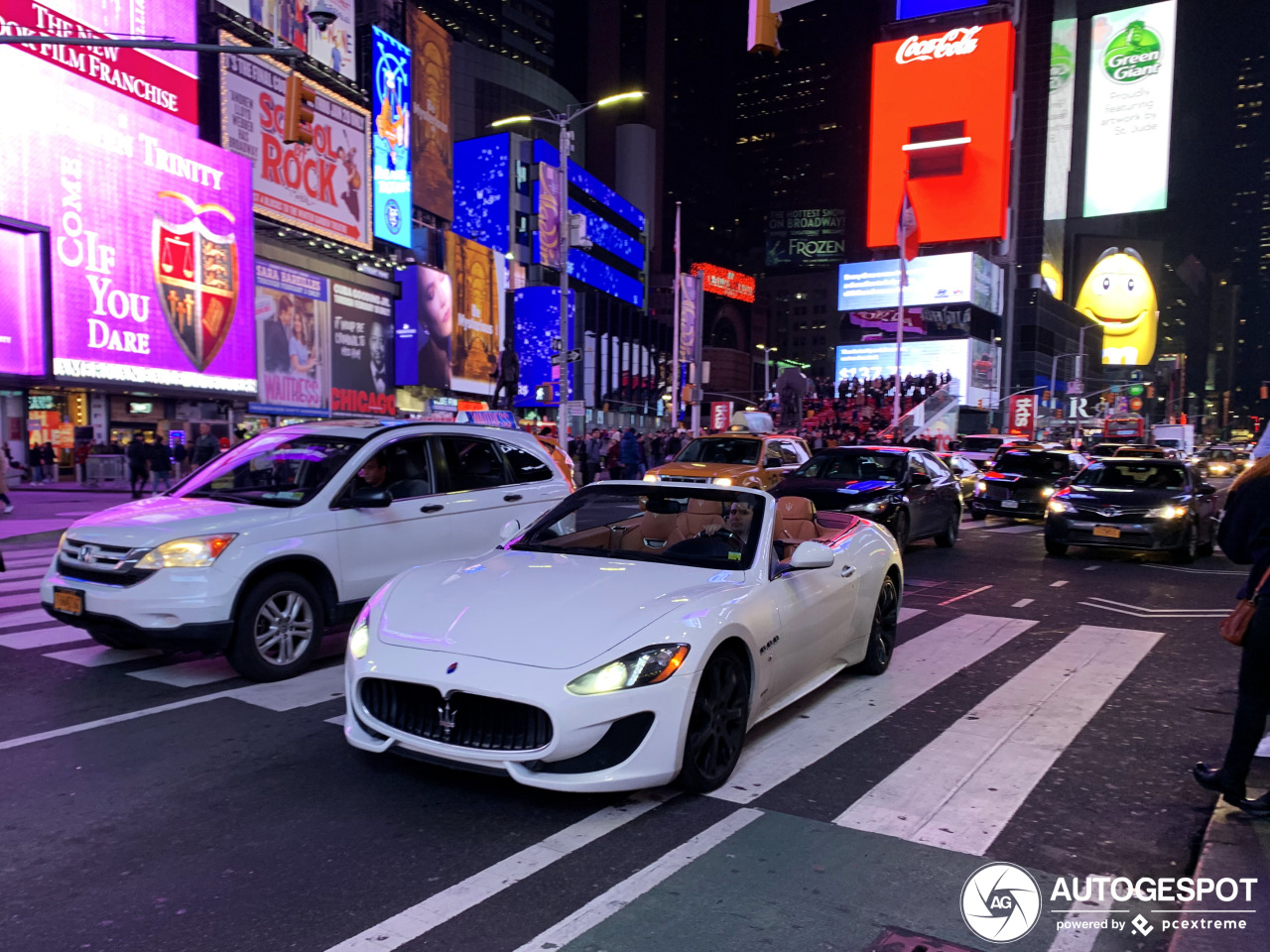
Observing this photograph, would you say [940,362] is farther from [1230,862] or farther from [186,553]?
[1230,862]

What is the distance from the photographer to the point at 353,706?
12.8 ft

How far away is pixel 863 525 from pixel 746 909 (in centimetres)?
391

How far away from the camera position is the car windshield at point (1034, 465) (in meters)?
18.0

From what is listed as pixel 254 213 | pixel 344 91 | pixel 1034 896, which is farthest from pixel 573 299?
pixel 1034 896

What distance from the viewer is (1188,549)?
12289 millimetres

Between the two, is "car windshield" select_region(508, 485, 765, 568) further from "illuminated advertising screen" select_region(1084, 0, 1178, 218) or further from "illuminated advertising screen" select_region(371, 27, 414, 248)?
"illuminated advertising screen" select_region(1084, 0, 1178, 218)

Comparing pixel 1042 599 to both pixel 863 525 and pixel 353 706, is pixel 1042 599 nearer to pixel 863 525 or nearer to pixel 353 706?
pixel 863 525

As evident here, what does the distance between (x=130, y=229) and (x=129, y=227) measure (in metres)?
0.07

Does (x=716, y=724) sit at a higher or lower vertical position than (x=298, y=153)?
lower

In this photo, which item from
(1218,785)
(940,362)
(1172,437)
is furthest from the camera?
(940,362)

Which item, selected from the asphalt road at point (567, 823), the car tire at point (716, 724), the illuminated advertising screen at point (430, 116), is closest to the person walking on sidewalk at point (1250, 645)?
the asphalt road at point (567, 823)

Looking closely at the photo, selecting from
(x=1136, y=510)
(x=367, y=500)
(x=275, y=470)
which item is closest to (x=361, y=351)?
(x=1136, y=510)

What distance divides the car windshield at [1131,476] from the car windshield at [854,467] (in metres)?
2.97

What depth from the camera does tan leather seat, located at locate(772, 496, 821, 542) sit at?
5824 millimetres
